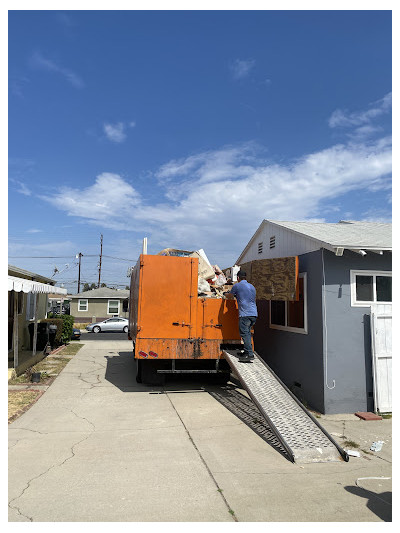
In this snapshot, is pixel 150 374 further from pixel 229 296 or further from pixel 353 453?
pixel 353 453

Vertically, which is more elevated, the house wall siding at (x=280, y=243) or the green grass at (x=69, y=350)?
the house wall siding at (x=280, y=243)

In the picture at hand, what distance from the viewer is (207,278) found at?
9398mm

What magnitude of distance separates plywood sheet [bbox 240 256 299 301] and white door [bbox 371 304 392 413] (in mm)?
1592

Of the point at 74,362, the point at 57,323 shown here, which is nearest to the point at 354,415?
the point at 74,362

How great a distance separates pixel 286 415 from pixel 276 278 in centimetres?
315

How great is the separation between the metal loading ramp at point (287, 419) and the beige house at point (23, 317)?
586 cm

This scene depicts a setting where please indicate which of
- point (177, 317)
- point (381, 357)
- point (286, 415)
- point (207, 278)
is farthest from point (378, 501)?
point (207, 278)

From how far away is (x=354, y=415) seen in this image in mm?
7043

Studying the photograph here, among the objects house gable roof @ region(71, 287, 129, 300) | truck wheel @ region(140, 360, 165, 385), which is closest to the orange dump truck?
truck wheel @ region(140, 360, 165, 385)

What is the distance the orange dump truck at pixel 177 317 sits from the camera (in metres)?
7.97

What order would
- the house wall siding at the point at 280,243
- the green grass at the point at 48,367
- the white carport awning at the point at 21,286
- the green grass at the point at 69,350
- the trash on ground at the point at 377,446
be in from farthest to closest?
1. the green grass at the point at 69,350
2. the green grass at the point at 48,367
3. the white carport awning at the point at 21,286
4. the house wall siding at the point at 280,243
5. the trash on ground at the point at 377,446

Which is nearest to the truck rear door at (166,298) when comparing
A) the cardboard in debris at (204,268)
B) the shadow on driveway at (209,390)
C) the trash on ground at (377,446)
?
the cardboard in debris at (204,268)

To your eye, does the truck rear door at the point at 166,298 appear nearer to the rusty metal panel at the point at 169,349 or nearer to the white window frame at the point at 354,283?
the rusty metal panel at the point at 169,349

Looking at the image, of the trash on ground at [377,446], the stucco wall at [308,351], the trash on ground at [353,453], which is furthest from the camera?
the stucco wall at [308,351]
